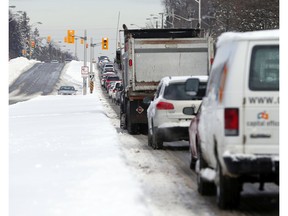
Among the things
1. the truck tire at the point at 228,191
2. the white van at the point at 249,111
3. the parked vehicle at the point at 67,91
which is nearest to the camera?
the white van at the point at 249,111

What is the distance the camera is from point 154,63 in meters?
25.4

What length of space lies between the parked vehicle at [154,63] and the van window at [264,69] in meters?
14.8

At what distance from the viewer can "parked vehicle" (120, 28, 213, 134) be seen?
82.2 feet

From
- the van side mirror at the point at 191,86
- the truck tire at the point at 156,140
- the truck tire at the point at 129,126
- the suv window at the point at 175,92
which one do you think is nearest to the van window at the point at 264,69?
the van side mirror at the point at 191,86

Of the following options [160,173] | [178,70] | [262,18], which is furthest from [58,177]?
[262,18]

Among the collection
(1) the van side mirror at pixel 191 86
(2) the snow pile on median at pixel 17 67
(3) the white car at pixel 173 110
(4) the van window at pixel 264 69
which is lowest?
(3) the white car at pixel 173 110

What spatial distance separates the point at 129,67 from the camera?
84.8ft

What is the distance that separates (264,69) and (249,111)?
21.7 inches

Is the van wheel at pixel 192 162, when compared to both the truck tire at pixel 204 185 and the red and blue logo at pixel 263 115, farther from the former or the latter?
the red and blue logo at pixel 263 115

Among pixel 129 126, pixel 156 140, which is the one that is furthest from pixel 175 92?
pixel 129 126

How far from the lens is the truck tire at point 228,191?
10.2 m

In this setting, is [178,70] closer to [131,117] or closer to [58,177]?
[131,117]

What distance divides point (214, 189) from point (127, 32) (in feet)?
55.6

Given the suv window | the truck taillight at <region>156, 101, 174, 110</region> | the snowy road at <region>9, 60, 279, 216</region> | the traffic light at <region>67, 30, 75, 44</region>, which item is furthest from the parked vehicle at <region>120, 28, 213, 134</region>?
the traffic light at <region>67, 30, 75, 44</region>
